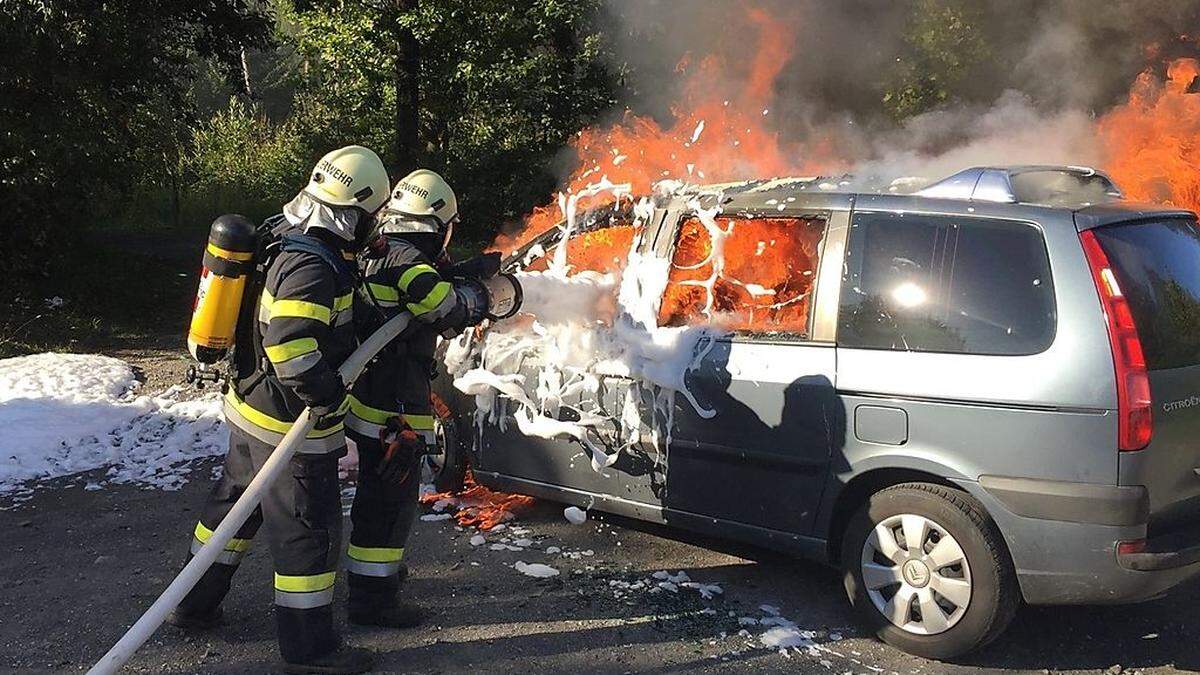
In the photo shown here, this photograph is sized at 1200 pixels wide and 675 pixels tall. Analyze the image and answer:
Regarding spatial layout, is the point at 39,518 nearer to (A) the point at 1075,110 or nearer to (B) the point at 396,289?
(B) the point at 396,289

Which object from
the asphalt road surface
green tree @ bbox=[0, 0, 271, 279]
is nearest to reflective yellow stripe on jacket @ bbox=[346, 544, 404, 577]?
the asphalt road surface

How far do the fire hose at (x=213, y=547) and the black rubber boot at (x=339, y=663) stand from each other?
19.7 inches

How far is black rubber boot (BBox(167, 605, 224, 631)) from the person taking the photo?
3986 mm

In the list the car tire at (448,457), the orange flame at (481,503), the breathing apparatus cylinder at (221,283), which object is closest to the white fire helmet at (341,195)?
the breathing apparatus cylinder at (221,283)

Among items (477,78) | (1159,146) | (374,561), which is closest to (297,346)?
(374,561)

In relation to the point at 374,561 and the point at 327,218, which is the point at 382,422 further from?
the point at 327,218

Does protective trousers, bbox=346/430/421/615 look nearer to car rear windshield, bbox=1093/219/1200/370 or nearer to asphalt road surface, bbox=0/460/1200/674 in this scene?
asphalt road surface, bbox=0/460/1200/674

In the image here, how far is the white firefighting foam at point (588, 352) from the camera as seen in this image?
4340 mm

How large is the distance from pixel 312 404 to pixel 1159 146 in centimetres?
579

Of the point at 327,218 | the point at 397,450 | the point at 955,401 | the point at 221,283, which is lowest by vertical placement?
the point at 397,450

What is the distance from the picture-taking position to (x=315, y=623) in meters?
3.61

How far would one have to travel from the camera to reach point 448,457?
17.6 feet

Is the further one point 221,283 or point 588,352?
point 588,352

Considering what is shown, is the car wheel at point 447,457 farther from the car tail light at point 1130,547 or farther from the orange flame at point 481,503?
the car tail light at point 1130,547
